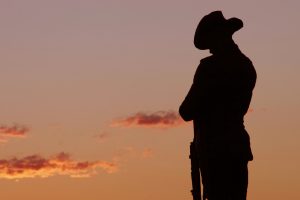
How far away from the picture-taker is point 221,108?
563 centimetres

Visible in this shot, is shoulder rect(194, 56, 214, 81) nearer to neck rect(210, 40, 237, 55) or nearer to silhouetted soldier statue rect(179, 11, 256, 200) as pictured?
silhouetted soldier statue rect(179, 11, 256, 200)

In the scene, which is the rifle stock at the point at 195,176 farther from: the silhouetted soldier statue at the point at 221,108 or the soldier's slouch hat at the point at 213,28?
the soldier's slouch hat at the point at 213,28

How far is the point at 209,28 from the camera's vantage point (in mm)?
5832

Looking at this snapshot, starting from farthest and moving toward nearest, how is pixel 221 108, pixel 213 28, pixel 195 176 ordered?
pixel 195 176 → pixel 213 28 → pixel 221 108

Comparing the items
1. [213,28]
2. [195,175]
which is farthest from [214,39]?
[195,175]

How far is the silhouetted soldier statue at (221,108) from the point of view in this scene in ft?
18.4

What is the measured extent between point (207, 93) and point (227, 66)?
491 millimetres

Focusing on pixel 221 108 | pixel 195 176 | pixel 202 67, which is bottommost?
pixel 195 176

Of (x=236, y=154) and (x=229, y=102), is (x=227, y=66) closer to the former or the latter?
(x=229, y=102)

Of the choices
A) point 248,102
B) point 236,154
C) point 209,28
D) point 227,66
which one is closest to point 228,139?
point 236,154

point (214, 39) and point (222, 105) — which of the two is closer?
point (222, 105)

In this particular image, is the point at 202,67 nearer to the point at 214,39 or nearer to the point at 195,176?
the point at 214,39

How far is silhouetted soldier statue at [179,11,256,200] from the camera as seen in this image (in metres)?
5.61

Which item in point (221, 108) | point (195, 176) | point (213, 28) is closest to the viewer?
point (221, 108)
